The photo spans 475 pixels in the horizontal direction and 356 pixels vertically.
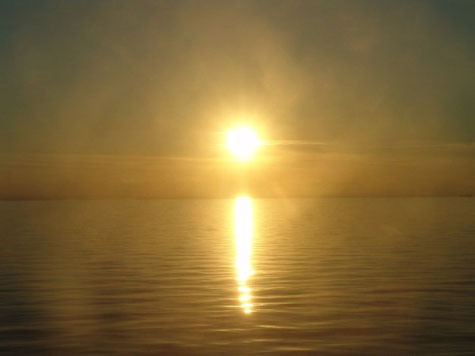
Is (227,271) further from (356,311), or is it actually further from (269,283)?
(356,311)

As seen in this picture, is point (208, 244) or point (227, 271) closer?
point (227, 271)

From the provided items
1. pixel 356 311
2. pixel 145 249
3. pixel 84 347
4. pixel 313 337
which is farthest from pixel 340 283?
pixel 145 249

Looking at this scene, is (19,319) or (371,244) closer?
(19,319)

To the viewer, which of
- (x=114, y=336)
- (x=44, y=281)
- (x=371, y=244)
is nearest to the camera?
(x=114, y=336)

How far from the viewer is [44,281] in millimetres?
20594

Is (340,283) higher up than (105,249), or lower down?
lower down

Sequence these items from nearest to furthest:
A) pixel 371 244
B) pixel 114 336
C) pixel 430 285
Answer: pixel 114 336, pixel 430 285, pixel 371 244

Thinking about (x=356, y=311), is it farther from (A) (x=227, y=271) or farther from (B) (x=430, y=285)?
(A) (x=227, y=271)


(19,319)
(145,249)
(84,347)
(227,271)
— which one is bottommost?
(84,347)

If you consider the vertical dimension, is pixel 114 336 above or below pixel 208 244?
below

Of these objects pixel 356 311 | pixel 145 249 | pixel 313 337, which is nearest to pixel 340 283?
pixel 356 311

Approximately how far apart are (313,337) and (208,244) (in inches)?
918

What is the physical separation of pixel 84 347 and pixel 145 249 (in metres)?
20.4

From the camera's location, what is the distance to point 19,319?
47.0 feet
